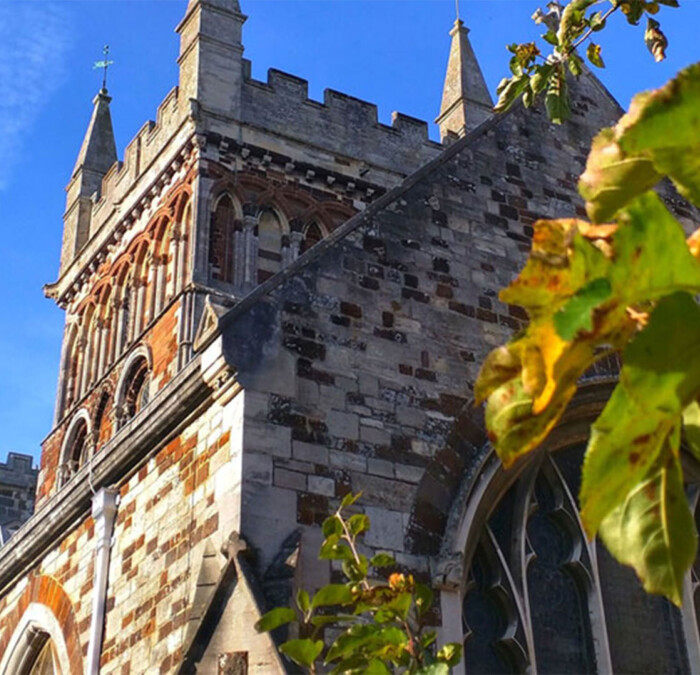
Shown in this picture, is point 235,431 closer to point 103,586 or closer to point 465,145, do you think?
point 103,586

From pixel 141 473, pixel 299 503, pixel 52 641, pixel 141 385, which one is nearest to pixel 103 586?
pixel 141 473

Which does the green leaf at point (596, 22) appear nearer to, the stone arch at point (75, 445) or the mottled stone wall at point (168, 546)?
the mottled stone wall at point (168, 546)

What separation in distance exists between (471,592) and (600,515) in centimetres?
632

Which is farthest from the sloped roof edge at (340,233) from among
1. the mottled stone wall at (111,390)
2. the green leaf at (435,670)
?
the mottled stone wall at (111,390)

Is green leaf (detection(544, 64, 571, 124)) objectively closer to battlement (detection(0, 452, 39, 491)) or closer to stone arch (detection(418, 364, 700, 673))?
stone arch (detection(418, 364, 700, 673))

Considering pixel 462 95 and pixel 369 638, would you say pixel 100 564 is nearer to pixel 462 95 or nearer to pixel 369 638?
pixel 369 638

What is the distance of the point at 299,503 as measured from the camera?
6.79m

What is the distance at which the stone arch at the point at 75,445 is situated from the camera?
27.7m

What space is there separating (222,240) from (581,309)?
79.5 ft

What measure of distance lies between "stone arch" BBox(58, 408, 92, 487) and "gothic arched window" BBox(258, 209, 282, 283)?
5422 millimetres

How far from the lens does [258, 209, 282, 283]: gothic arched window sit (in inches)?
1009

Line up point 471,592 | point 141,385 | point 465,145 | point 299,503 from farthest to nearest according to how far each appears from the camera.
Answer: point 141,385 → point 465,145 → point 471,592 → point 299,503

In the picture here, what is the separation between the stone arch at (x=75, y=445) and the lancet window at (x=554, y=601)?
20479 millimetres

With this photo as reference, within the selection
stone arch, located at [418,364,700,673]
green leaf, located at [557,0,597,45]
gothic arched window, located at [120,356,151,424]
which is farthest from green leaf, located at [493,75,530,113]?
gothic arched window, located at [120,356,151,424]
